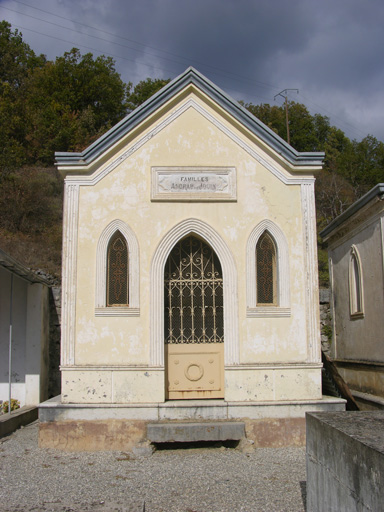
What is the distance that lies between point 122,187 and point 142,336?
2.68 meters

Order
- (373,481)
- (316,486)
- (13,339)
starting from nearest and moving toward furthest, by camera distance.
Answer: (373,481), (316,486), (13,339)

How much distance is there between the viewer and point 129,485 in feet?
22.5

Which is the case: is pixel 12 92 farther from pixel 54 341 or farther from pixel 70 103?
pixel 54 341

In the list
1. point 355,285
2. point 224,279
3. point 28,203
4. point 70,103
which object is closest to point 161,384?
point 224,279

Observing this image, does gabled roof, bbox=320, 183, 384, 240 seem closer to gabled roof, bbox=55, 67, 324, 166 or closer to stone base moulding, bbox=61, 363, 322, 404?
gabled roof, bbox=55, 67, 324, 166

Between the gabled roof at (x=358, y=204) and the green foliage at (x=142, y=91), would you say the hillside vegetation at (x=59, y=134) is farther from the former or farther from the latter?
the gabled roof at (x=358, y=204)

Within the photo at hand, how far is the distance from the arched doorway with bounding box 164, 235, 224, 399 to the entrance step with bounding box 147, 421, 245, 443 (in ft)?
2.92

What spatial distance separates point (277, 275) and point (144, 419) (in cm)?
339

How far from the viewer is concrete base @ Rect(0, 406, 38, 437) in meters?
10.0

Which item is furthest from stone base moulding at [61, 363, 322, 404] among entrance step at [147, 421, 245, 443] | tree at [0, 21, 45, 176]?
tree at [0, 21, 45, 176]

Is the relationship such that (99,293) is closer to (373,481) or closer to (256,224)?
(256,224)

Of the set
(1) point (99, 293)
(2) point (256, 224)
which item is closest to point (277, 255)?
(2) point (256, 224)

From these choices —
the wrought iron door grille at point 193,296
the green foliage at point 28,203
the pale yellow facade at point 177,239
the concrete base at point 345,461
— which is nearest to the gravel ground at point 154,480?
the pale yellow facade at point 177,239

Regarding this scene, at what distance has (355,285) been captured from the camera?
11969mm
